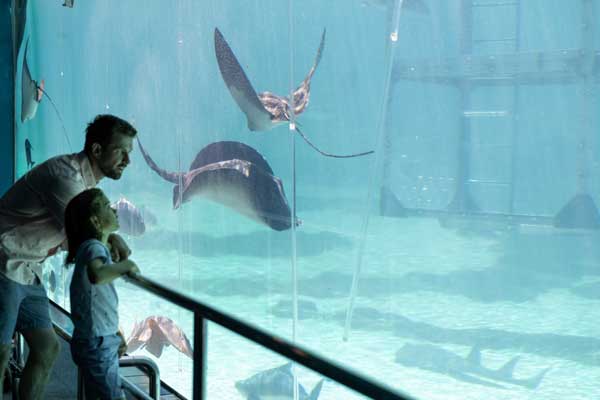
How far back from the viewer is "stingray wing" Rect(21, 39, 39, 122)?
17.9ft

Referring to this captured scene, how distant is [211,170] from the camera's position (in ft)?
17.5

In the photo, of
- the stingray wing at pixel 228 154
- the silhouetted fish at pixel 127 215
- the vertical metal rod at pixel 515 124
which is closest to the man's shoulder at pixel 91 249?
the stingray wing at pixel 228 154

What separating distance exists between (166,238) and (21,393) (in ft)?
16.0

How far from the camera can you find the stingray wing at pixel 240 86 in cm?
569

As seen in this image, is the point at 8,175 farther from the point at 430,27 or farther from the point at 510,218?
the point at 430,27

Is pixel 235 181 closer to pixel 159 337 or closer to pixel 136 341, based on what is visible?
pixel 159 337

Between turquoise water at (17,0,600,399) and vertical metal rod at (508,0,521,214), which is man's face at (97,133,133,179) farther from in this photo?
vertical metal rod at (508,0,521,214)

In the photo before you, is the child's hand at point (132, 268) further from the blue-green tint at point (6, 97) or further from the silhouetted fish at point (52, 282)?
the silhouetted fish at point (52, 282)

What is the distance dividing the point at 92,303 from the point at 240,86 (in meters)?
4.50

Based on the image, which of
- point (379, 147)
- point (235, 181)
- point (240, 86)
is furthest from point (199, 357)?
point (379, 147)

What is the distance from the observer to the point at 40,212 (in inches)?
65.4

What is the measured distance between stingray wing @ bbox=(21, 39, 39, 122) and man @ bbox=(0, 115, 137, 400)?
4.26 metres

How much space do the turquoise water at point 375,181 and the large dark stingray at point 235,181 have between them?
12.7 inches

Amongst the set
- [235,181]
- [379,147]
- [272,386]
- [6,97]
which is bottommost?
[272,386]
